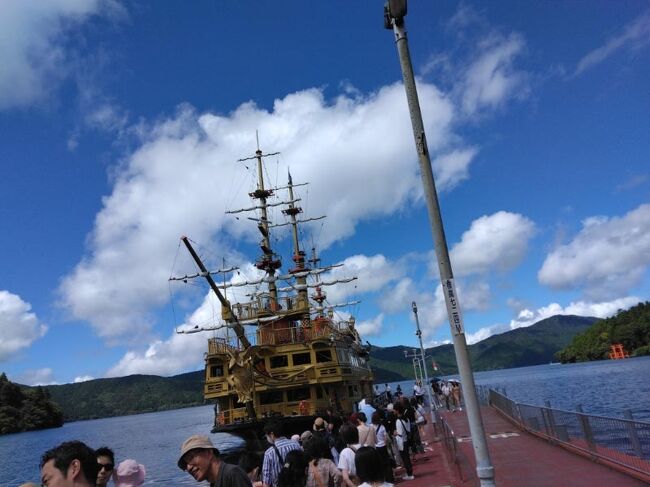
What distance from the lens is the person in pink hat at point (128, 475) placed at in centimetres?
384

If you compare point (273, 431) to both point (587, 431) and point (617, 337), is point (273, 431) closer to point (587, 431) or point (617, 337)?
point (587, 431)

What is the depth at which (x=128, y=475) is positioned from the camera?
385 cm

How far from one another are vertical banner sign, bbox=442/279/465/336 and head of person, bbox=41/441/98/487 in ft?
11.4

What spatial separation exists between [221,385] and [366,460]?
24.0 m

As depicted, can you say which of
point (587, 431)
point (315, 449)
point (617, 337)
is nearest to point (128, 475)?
point (315, 449)

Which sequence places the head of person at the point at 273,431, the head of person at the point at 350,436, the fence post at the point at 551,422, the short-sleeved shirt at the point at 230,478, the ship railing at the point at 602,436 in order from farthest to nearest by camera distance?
the fence post at the point at 551,422 → the ship railing at the point at 602,436 → the head of person at the point at 350,436 → the head of person at the point at 273,431 → the short-sleeved shirt at the point at 230,478

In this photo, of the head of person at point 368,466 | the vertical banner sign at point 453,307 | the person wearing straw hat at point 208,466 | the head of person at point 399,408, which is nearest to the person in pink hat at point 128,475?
the person wearing straw hat at point 208,466

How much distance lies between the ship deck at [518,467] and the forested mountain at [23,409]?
11799cm

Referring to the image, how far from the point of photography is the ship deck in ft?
25.8

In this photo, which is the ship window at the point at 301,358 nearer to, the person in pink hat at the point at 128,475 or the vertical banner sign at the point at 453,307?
the vertical banner sign at the point at 453,307

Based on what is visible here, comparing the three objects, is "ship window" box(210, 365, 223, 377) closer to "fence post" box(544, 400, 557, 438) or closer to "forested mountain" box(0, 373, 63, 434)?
"fence post" box(544, 400, 557, 438)

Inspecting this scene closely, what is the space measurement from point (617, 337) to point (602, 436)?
129 m

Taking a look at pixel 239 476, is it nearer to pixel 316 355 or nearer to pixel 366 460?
pixel 366 460

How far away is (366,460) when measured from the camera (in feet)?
12.0
